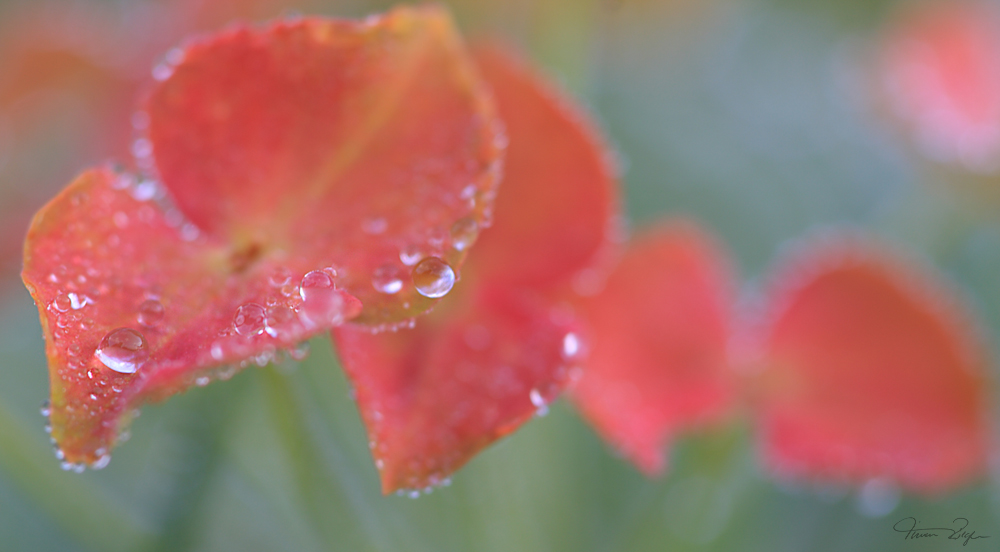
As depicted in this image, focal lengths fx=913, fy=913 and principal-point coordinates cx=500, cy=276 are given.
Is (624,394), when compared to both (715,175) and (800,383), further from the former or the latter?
(715,175)

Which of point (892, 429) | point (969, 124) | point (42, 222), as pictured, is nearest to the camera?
point (42, 222)

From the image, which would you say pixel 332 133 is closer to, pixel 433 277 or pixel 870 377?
pixel 433 277

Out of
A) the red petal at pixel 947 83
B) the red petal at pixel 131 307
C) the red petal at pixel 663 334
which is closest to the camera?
the red petal at pixel 131 307

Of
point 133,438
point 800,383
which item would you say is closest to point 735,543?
point 800,383
